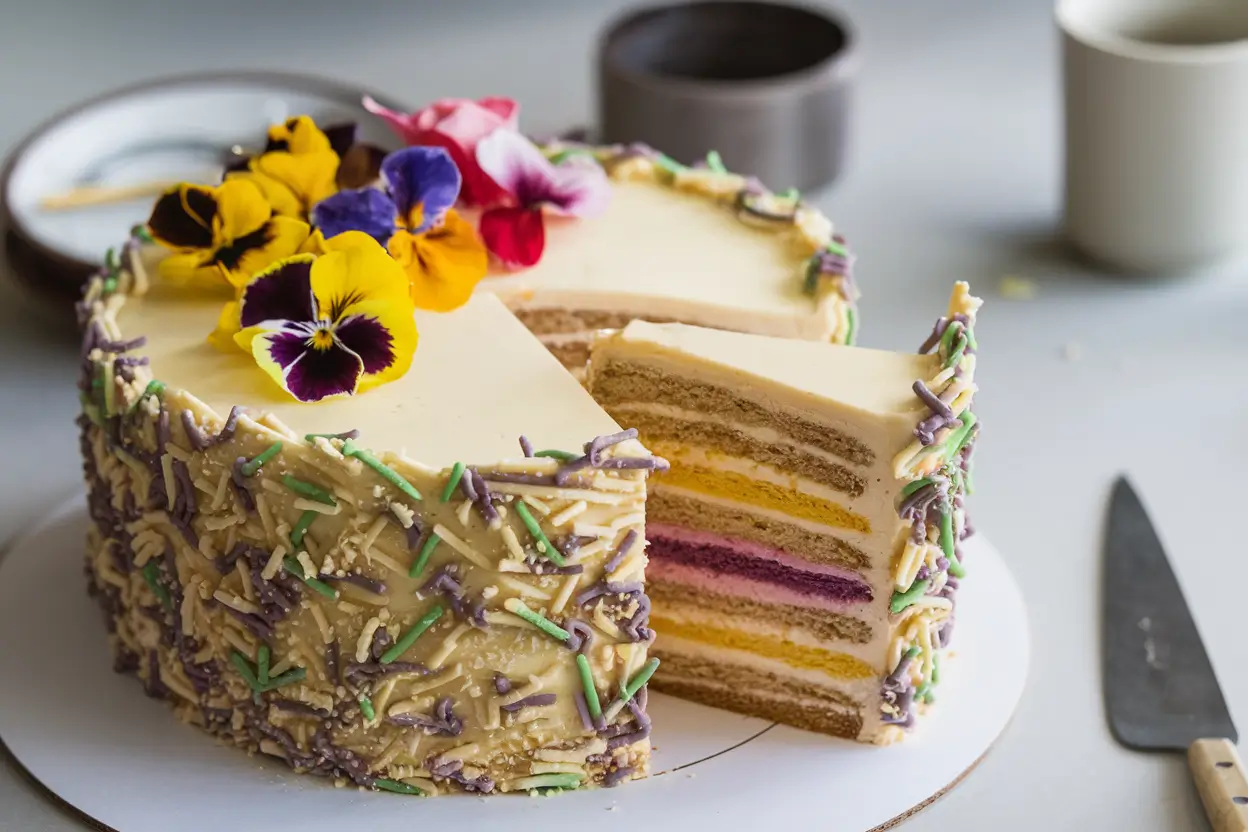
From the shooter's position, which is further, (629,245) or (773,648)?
(629,245)

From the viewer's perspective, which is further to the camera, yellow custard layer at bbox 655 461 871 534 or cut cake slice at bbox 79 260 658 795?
yellow custard layer at bbox 655 461 871 534

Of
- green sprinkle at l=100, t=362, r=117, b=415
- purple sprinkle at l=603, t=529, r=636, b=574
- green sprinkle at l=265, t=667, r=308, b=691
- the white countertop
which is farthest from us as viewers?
the white countertop

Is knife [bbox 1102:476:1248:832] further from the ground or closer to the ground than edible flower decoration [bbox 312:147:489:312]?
closer to the ground

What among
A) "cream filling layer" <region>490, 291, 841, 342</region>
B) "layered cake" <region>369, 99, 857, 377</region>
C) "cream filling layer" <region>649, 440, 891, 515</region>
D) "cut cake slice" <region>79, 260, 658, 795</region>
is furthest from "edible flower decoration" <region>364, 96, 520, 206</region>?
"cream filling layer" <region>649, 440, 891, 515</region>

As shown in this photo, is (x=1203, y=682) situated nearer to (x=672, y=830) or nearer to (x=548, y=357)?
(x=672, y=830)

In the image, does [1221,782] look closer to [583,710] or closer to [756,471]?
[756,471]

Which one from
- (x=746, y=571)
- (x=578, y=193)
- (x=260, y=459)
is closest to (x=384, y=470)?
(x=260, y=459)

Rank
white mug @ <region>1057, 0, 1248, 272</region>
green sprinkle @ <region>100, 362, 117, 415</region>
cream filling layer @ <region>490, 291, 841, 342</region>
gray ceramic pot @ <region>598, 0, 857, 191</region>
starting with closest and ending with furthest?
green sprinkle @ <region>100, 362, 117, 415</region> < cream filling layer @ <region>490, 291, 841, 342</region> < white mug @ <region>1057, 0, 1248, 272</region> < gray ceramic pot @ <region>598, 0, 857, 191</region>

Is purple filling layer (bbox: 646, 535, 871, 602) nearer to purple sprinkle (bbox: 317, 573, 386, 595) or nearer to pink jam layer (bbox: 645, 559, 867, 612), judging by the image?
pink jam layer (bbox: 645, 559, 867, 612)
